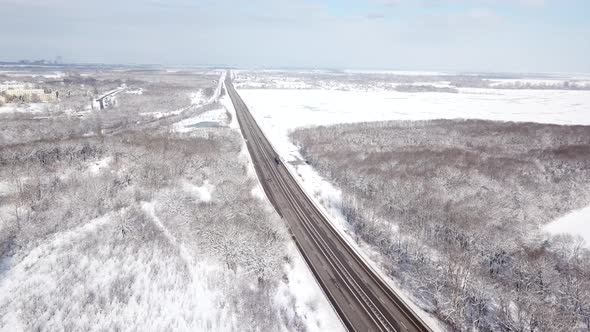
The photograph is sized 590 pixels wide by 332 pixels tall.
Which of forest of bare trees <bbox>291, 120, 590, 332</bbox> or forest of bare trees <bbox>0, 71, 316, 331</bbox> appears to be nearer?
forest of bare trees <bbox>0, 71, 316, 331</bbox>

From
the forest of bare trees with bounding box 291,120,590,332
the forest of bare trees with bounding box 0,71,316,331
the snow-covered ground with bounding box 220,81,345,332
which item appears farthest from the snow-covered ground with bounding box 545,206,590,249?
the forest of bare trees with bounding box 0,71,316,331

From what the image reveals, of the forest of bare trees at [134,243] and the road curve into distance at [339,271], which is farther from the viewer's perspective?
the road curve into distance at [339,271]

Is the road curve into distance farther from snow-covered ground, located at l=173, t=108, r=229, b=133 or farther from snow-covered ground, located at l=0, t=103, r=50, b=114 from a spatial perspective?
snow-covered ground, located at l=0, t=103, r=50, b=114

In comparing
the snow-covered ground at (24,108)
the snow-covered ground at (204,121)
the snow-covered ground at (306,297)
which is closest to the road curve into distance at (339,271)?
the snow-covered ground at (306,297)

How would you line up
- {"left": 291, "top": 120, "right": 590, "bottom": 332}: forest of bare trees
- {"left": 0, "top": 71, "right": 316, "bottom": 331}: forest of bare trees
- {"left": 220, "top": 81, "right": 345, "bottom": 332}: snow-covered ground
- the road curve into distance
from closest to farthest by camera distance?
{"left": 0, "top": 71, "right": 316, "bottom": 331}: forest of bare trees, {"left": 220, "top": 81, "right": 345, "bottom": 332}: snow-covered ground, the road curve into distance, {"left": 291, "top": 120, "right": 590, "bottom": 332}: forest of bare trees

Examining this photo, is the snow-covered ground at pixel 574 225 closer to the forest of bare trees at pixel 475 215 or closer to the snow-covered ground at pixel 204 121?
the forest of bare trees at pixel 475 215

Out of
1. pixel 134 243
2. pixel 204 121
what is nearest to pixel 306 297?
pixel 134 243
